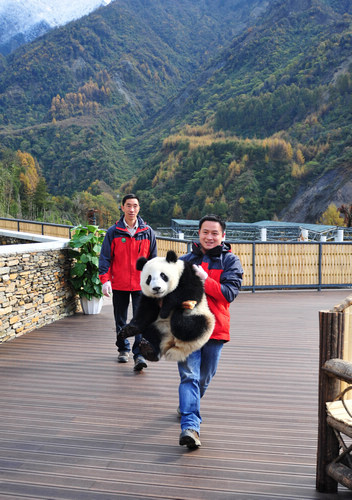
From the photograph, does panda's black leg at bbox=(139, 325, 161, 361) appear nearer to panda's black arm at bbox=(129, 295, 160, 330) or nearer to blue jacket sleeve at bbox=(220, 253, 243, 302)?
panda's black arm at bbox=(129, 295, 160, 330)

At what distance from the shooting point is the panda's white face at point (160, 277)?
3088 mm

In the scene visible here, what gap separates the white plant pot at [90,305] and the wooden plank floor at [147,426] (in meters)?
1.68

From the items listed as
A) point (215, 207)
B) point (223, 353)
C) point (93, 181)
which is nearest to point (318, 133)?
point (215, 207)

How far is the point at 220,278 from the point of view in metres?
3.38

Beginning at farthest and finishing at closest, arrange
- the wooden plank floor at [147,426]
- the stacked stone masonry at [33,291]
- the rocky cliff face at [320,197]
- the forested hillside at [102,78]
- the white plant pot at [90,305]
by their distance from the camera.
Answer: the forested hillside at [102,78] → the rocky cliff face at [320,197] → the white plant pot at [90,305] → the stacked stone masonry at [33,291] → the wooden plank floor at [147,426]

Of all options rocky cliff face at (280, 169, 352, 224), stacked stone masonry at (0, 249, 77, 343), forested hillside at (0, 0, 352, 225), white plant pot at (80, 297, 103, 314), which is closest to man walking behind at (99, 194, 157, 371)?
stacked stone masonry at (0, 249, 77, 343)

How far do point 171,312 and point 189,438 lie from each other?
793mm

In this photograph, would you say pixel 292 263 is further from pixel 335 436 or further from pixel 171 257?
pixel 335 436

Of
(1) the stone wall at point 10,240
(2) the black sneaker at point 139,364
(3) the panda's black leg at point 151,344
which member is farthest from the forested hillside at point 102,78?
(3) the panda's black leg at point 151,344

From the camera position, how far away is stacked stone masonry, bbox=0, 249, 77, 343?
6176 millimetres

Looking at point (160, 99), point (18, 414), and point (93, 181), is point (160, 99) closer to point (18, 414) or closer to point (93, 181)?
point (93, 181)

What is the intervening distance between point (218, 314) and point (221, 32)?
175065mm

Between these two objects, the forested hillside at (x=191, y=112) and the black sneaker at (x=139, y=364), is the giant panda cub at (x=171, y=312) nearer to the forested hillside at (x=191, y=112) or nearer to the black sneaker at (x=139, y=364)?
the black sneaker at (x=139, y=364)

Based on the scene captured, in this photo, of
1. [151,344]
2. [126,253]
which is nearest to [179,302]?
[151,344]
